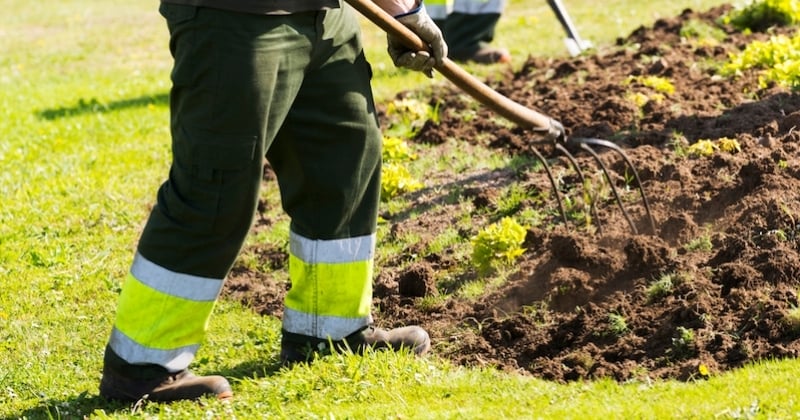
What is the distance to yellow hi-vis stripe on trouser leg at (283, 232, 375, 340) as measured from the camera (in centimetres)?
459

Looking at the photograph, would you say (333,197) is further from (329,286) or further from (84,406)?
(84,406)

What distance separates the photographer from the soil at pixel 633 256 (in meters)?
4.50

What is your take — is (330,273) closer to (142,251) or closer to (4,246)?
(142,251)

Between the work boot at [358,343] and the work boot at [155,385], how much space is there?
1.28 ft

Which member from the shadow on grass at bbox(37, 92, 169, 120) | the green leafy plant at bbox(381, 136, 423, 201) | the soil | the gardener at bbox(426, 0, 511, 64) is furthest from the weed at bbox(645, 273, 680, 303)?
the shadow on grass at bbox(37, 92, 169, 120)

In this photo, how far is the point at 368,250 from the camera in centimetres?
466

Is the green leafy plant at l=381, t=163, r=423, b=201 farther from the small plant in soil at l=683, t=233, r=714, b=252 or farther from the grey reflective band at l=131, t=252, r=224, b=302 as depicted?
the grey reflective band at l=131, t=252, r=224, b=302

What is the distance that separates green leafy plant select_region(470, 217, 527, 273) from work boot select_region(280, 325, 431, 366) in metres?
0.89

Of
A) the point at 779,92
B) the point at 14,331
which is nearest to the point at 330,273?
the point at 14,331

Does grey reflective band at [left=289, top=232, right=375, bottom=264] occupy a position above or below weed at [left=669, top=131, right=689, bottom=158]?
below

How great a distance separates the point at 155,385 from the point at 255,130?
1.01 m

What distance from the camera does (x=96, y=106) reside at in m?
9.71

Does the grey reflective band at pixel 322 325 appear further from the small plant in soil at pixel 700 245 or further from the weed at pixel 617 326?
the small plant in soil at pixel 700 245

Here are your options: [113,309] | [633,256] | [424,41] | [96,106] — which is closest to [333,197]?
[424,41]
